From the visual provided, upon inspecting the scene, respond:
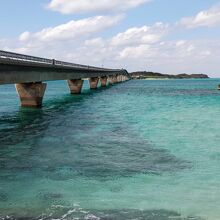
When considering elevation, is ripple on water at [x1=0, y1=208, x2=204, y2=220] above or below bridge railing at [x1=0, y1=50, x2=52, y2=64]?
below

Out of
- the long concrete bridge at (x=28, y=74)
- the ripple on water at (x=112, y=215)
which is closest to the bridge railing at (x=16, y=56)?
the long concrete bridge at (x=28, y=74)

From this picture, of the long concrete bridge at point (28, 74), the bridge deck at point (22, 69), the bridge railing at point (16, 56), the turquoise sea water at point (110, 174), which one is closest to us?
the turquoise sea water at point (110, 174)

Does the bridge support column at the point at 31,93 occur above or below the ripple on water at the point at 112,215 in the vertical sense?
above

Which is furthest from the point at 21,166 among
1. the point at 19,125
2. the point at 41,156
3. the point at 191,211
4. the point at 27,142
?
the point at 19,125

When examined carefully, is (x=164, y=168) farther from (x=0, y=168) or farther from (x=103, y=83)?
(x=103, y=83)

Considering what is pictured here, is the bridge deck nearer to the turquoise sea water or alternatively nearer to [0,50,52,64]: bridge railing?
[0,50,52,64]: bridge railing

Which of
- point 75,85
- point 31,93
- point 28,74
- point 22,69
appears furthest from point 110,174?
point 75,85

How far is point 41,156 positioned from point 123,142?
7.39m

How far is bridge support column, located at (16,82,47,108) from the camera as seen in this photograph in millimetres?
58188

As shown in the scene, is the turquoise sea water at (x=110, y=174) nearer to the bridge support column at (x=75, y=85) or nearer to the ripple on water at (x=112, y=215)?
the ripple on water at (x=112, y=215)

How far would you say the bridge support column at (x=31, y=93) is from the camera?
58188mm

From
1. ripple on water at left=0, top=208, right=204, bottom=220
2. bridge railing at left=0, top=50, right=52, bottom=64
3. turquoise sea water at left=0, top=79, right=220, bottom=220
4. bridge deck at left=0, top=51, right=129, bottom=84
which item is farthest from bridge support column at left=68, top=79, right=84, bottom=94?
ripple on water at left=0, top=208, right=204, bottom=220

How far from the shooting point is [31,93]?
59.4 metres

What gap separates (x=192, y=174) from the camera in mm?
20734
